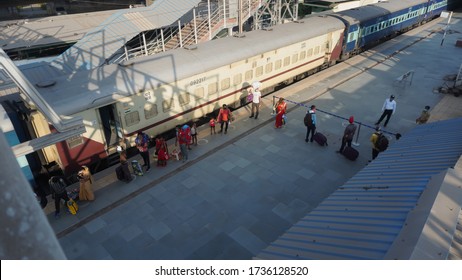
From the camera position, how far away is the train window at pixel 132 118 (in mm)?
13955

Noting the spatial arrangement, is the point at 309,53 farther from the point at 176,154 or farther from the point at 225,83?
the point at 176,154

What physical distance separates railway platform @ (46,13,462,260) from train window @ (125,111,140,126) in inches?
73.3

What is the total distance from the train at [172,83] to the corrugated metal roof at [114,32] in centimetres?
792

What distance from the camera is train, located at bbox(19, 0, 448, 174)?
12.9 meters

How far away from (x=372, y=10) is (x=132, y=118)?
27.4m

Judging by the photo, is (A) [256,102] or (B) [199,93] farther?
(A) [256,102]

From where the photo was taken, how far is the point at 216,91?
57.0 feet

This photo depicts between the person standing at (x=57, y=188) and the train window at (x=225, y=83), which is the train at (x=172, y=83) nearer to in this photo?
the train window at (x=225, y=83)

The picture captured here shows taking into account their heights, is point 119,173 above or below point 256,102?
below

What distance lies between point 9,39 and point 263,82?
22929 millimetres

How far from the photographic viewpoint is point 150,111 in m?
14.7

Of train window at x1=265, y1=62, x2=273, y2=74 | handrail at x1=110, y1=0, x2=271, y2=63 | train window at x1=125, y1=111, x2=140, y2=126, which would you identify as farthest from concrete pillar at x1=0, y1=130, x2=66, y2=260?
handrail at x1=110, y1=0, x2=271, y2=63

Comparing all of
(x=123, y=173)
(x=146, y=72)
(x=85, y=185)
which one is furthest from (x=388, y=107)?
(x=85, y=185)

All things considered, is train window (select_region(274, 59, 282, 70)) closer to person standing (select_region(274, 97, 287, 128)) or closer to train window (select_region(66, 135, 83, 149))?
person standing (select_region(274, 97, 287, 128))
